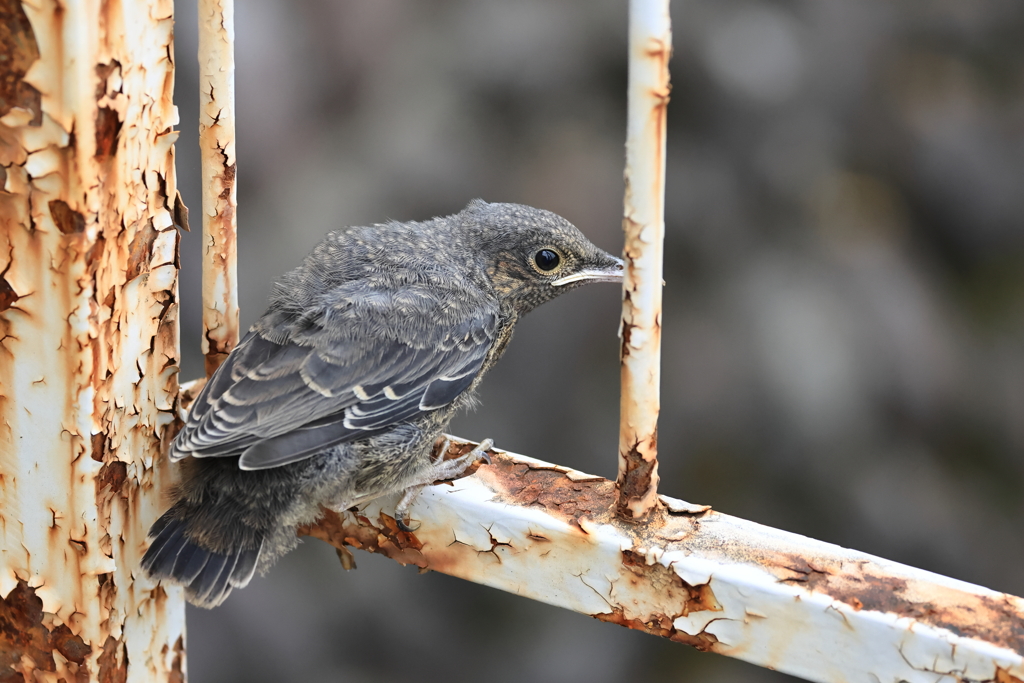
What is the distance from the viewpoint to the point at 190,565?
201 cm

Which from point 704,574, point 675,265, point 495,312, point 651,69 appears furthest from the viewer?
point 675,265

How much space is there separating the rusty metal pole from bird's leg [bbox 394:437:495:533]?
38cm

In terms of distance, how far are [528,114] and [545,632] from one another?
1.52 meters

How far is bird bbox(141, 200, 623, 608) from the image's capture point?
203 centimetres

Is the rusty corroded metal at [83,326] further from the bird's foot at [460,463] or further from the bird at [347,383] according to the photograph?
the bird's foot at [460,463]

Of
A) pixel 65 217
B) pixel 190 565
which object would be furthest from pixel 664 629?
pixel 65 217

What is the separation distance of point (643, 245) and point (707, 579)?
57 centimetres

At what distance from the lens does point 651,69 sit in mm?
1599

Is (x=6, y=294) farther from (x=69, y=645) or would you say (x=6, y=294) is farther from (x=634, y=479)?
(x=634, y=479)

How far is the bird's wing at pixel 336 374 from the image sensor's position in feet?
6.63

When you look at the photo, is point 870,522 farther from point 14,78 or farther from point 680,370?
point 14,78

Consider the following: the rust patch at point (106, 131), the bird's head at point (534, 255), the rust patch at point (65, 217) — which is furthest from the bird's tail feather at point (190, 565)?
the bird's head at point (534, 255)

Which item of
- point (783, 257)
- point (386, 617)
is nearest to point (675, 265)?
point (783, 257)

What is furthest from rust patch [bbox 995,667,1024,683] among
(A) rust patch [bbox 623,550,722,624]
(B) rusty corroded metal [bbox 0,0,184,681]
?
(B) rusty corroded metal [bbox 0,0,184,681]
